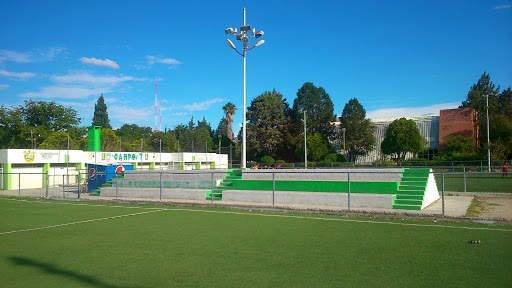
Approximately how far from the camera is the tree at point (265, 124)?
3012 inches

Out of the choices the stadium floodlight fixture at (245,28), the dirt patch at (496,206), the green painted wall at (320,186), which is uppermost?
the stadium floodlight fixture at (245,28)

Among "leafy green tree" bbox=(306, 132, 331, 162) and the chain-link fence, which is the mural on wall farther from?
"leafy green tree" bbox=(306, 132, 331, 162)

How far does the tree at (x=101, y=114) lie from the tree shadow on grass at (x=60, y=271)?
373 feet

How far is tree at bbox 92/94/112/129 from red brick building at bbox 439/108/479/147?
3638 inches

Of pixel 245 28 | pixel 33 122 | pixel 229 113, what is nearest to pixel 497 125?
pixel 245 28

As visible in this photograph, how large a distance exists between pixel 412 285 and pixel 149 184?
20.7m

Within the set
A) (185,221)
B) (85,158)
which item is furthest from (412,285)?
(85,158)

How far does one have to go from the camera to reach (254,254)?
28.0 ft

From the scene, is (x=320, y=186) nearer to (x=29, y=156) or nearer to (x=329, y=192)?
(x=329, y=192)

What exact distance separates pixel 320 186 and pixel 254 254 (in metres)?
11.4

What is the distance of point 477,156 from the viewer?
2002 inches

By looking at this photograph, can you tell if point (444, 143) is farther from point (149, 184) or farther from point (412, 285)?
point (412, 285)

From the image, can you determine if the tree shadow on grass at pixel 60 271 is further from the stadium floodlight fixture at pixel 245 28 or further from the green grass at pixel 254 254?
the stadium floodlight fixture at pixel 245 28

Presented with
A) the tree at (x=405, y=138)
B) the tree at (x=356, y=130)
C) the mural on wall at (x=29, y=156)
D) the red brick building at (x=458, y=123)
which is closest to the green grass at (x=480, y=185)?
the tree at (x=405, y=138)
